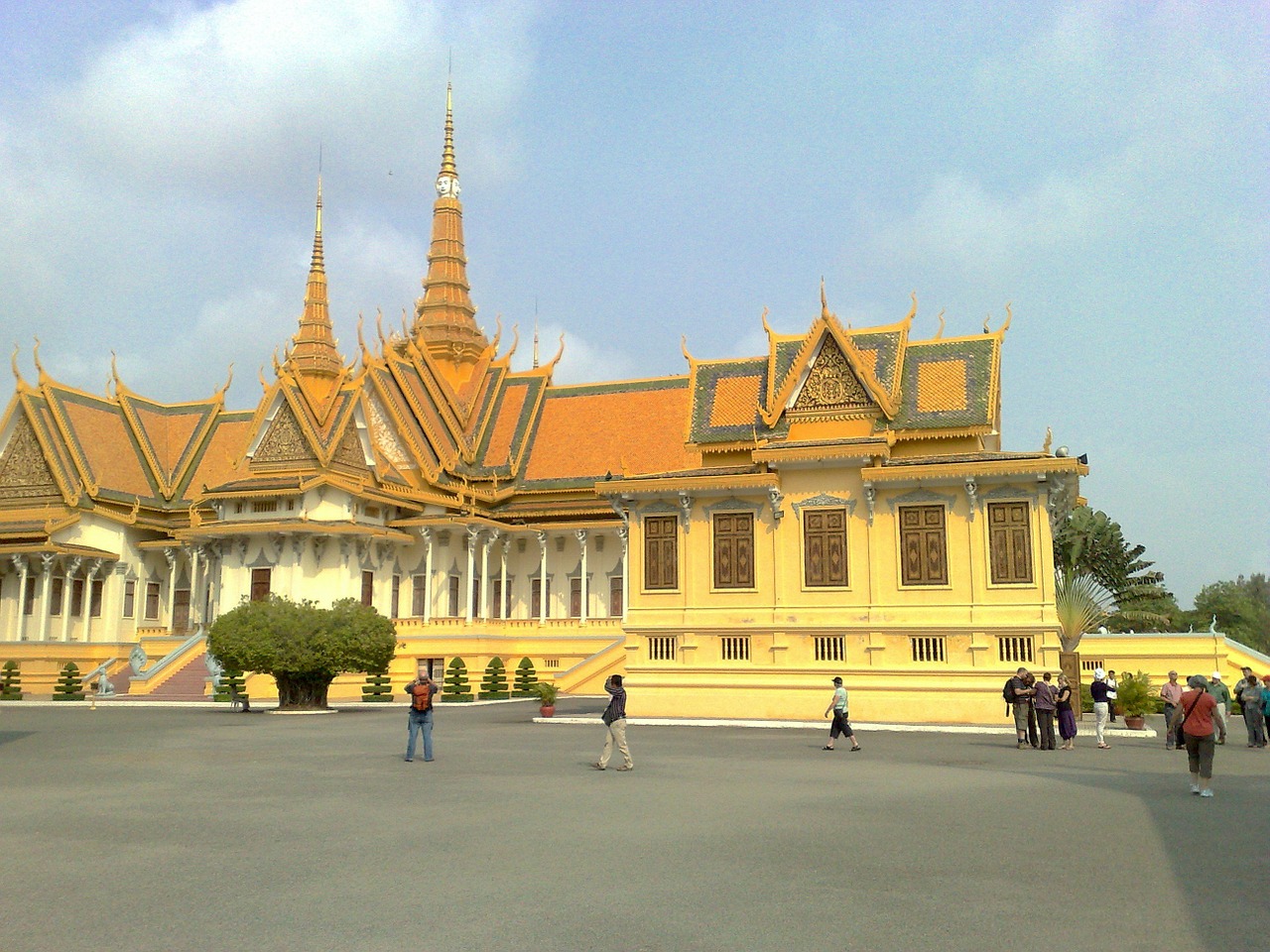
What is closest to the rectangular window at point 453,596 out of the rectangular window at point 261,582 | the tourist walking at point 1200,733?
the rectangular window at point 261,582

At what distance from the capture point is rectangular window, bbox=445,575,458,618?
44062 mm

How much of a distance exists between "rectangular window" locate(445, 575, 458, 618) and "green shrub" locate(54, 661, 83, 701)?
12.6 metres

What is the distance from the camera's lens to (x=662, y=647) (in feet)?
Result: 90.6

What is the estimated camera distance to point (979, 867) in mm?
8398

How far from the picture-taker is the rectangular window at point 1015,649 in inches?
964

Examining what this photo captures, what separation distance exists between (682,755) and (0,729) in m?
14.6

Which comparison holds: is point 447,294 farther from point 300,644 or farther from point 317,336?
point 300,644

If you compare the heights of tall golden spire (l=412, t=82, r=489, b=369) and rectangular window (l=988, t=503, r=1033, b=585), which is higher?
tall golden spire (l=412, t=82, r=489, b=369)

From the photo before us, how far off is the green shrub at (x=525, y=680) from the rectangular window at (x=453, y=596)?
3.94 metres

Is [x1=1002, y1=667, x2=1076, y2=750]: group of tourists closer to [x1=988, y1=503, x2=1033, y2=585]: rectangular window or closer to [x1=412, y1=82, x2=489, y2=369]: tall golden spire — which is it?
[x1=988, y1=503, x2=1033, y2=585]: rectangular window

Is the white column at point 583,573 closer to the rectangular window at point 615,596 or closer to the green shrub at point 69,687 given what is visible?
the rectangular window at point 615,596

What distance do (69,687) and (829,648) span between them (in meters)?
25.3

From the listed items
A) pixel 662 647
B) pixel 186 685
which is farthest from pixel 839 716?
pixel 186 685

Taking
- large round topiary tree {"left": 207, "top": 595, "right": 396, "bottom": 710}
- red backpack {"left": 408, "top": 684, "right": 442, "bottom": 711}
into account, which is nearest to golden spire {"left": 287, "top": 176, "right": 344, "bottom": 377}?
large round topiary tree {"left": 207, "top": 595, "right": 396, "bottom": 710}
